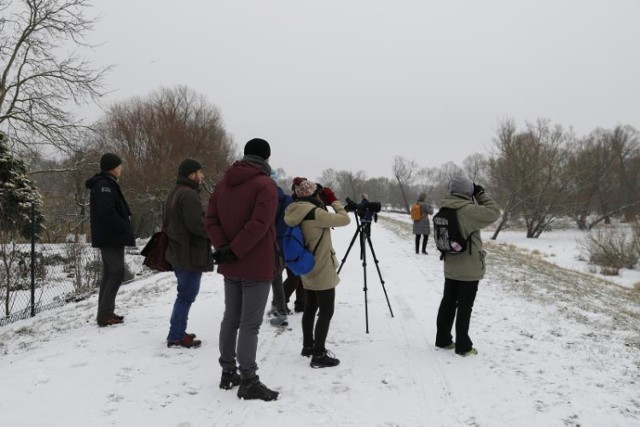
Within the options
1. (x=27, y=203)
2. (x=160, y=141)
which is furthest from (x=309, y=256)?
(x=160, y=141)

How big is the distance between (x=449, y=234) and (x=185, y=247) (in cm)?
291

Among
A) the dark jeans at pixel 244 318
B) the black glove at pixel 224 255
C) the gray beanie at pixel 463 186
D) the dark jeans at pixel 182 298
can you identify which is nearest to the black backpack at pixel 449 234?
the gray beanie at pixel 463 186

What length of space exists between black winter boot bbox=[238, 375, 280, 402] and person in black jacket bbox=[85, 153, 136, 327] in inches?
107

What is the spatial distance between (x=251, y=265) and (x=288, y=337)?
2029 mm

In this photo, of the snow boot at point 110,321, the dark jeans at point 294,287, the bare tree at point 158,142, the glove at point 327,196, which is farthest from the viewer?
the bare tree at point 158,142

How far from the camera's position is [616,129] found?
176ft

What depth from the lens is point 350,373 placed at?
418 cm

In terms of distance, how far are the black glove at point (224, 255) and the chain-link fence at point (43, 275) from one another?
5.97 metres

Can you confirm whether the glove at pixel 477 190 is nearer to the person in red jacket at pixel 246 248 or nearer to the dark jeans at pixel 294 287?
the person in red jacket at pixel 246 248

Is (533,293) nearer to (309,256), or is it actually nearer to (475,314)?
(475,314)

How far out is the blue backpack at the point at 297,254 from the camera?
13.4 feet

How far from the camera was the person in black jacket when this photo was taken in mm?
5230

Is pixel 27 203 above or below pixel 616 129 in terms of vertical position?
below

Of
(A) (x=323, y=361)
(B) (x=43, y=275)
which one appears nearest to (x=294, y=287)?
(A) (x=323, y=361)
